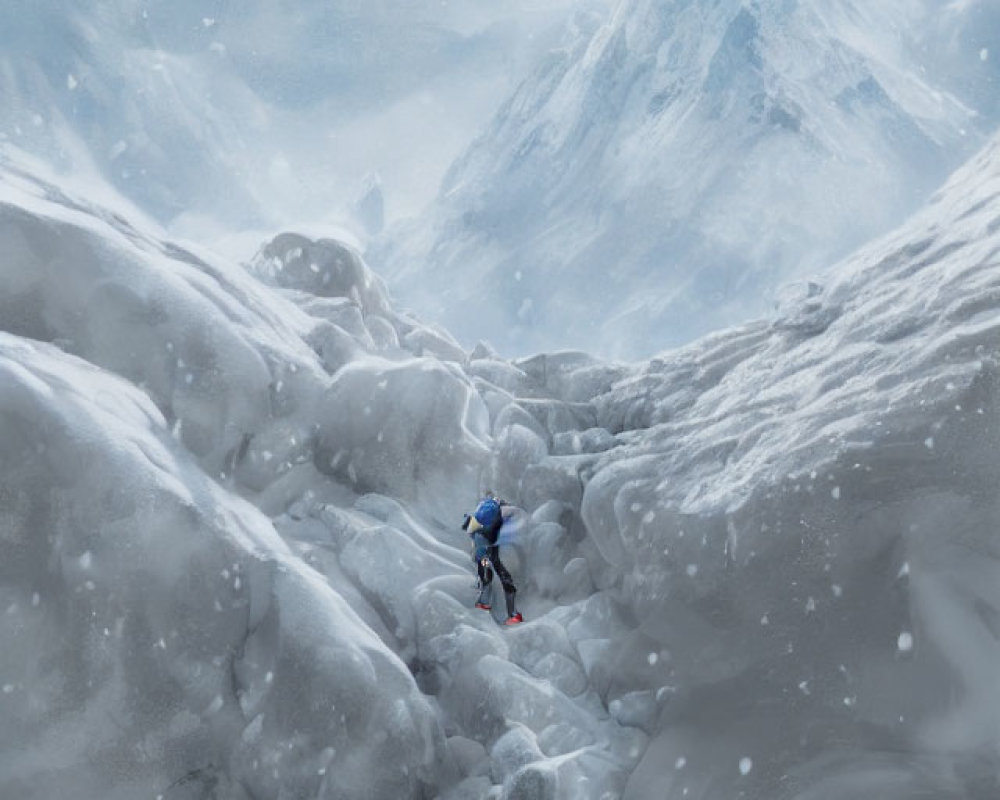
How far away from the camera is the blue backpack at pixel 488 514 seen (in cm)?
1119

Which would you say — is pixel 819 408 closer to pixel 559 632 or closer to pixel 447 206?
pixel 559 632

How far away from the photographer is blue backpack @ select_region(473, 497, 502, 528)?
11.2 metres

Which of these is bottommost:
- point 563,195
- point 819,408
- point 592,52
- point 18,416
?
point 819,408

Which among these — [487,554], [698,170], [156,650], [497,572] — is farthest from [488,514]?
[698,170]

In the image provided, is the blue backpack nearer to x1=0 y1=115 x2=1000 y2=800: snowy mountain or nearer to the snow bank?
x1=0 y1=115 x2=1000 y2=800: snowy mountain

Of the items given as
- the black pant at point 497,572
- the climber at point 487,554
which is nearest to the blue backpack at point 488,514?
the climber at point 487,554

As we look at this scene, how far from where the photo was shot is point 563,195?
90375mm

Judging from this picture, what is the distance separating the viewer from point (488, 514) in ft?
36.8

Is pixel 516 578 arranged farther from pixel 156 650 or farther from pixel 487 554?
pixel 156 650

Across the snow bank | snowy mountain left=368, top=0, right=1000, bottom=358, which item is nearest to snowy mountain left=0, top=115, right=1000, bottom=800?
the snow bank

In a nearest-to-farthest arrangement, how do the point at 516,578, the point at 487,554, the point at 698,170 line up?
the point at 487,554, the point at 516,578, the point at 698,170

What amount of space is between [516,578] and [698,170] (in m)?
72.6

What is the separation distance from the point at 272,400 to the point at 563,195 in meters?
80.7

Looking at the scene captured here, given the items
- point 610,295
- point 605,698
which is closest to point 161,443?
point 605,698
